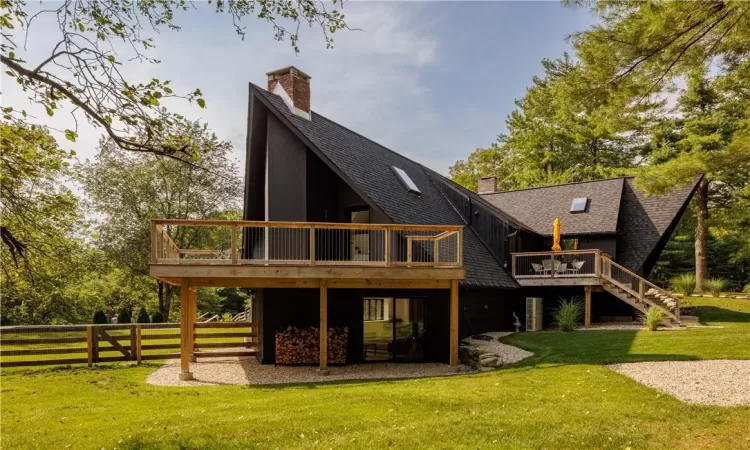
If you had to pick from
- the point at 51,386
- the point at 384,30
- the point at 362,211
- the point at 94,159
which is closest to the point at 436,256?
the point at 362,211

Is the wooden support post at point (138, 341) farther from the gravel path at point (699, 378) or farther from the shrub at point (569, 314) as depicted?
the shrub at point (569, 314)

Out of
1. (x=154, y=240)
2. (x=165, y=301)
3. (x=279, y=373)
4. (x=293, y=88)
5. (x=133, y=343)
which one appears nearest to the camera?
(x=154, y=240)

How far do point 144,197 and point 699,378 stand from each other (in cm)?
2493

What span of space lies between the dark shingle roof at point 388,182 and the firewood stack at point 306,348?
3366 millimetres

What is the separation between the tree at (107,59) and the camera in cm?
557

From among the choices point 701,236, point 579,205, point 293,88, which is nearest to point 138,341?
point 293,88

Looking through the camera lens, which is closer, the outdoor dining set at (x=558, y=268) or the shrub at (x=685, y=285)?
the outdoor dining set at (x=558, y=268)

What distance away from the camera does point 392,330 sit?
1283 centimetres

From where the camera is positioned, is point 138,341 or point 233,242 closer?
point 233,242

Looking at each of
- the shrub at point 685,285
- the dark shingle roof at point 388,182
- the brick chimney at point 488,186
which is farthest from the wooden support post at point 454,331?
the shrub at point 685,285

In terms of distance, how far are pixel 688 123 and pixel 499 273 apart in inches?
675

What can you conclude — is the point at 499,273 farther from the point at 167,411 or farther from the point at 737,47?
the point at 167,411

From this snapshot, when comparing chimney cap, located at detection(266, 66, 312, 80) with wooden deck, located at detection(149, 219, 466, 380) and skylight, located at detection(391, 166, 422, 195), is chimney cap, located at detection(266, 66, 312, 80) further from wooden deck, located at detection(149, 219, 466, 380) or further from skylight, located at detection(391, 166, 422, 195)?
wooden deck, located at detection(149, 219, 466, 380)

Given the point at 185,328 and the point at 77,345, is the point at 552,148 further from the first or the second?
the point at 77,345
